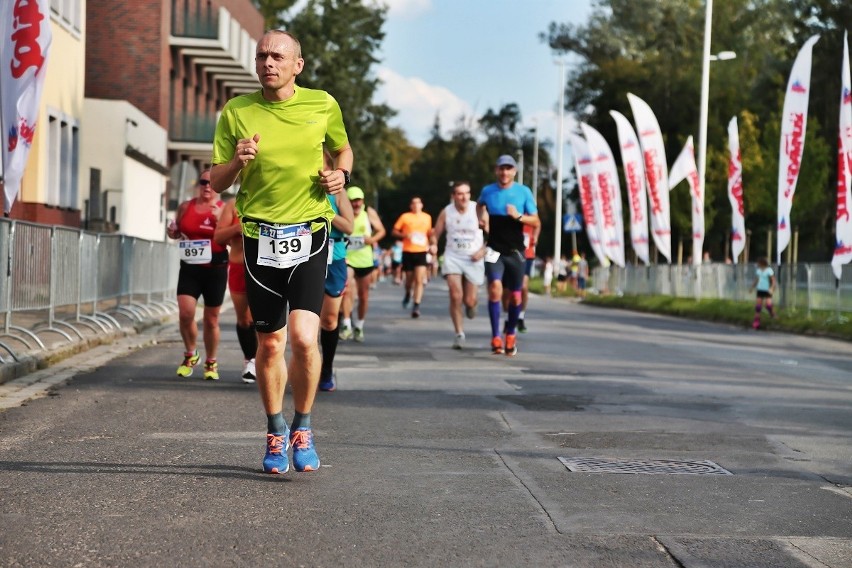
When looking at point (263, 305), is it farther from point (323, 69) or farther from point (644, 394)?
point (323, 69)

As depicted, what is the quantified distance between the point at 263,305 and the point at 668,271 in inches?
1424

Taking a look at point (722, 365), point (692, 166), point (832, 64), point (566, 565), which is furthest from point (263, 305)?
point (832, 64)

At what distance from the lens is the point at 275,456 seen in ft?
23.7

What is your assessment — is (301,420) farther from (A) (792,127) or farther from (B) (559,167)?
(B) (559,167)

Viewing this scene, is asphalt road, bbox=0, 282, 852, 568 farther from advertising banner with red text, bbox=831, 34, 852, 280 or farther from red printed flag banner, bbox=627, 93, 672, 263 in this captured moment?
red printed flag banner, bbox=627, 93, 672, 263

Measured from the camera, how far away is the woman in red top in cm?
1299

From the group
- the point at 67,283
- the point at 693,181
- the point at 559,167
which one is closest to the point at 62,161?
the point at 693,181

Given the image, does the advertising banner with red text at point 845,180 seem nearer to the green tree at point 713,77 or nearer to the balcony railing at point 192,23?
the balcony railing at point 192,23

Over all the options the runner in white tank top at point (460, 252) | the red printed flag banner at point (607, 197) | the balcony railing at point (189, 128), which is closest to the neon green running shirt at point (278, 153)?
the runner in white tank top at point (460, 252)

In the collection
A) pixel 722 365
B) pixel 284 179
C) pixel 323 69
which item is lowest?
pixel 722 365

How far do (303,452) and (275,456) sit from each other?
138 mm

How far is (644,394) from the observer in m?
12.1

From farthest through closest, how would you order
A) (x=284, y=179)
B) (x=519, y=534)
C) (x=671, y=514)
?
(x=284, y=179) < (x=671, y=514) < (x=519, y=534)

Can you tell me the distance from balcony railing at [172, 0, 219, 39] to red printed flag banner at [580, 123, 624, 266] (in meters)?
13.1
